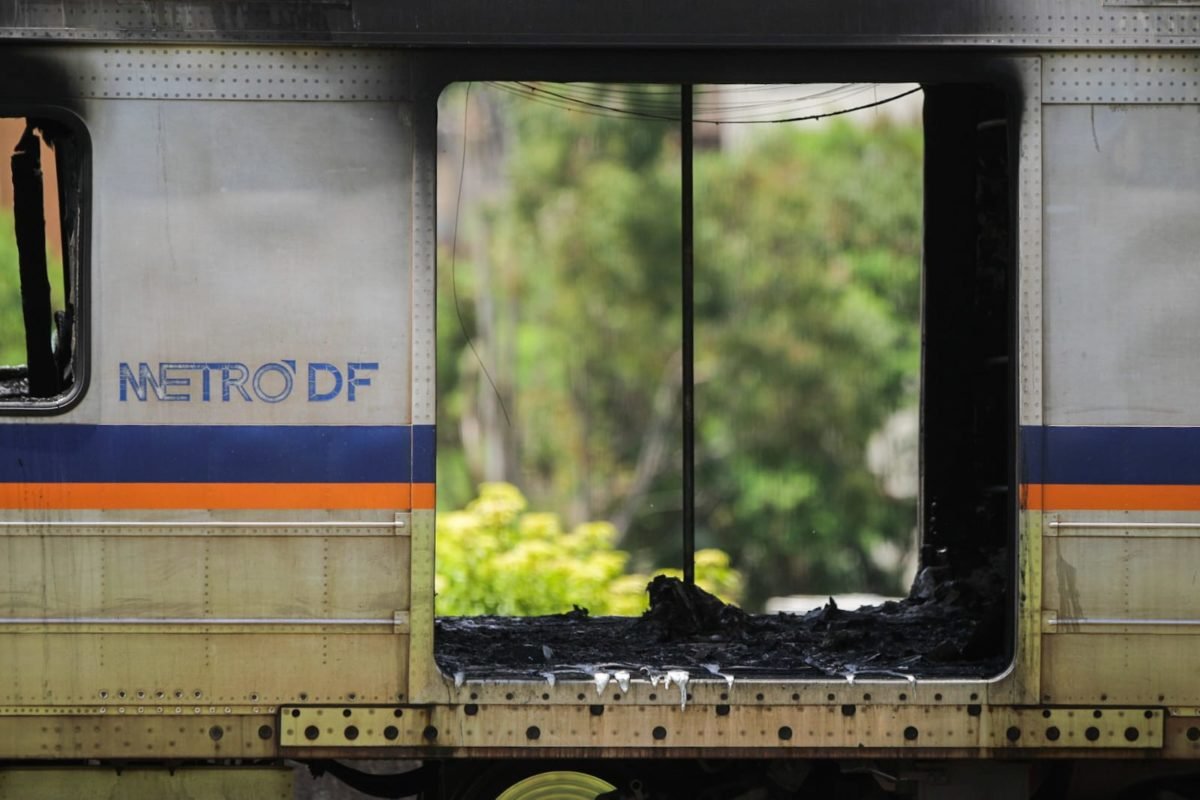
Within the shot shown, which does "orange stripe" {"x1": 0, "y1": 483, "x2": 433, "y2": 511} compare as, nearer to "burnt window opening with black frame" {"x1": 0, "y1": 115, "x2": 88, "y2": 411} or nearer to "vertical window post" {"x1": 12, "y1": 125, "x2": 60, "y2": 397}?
"burnt window opening with black frame" {"x1": 0, "y1": 115, "x2": 88, "y2": 411}

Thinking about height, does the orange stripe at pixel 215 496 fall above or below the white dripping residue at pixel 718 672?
above

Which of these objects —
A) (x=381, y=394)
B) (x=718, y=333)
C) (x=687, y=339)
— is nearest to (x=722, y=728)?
(x=381, y=394)

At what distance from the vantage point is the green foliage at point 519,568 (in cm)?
926

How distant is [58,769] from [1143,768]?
13.3ft

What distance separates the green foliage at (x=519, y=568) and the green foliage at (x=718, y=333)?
8.12 meters

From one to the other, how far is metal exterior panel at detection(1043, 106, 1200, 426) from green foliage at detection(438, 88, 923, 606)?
12.4m

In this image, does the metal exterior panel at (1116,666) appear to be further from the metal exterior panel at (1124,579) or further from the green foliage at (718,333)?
the green foliage at (718,333)

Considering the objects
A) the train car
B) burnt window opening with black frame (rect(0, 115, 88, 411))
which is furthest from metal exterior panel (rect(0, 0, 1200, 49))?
burnt window opening with black frame (rect(0, 115, 88, 411))

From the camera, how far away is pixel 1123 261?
17.6ft

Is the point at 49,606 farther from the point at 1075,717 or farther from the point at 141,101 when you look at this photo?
the point at 1075,717

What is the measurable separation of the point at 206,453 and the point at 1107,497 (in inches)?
126

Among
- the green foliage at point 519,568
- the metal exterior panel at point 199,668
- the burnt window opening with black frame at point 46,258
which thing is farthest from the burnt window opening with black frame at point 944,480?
the green foliage at point 519,568

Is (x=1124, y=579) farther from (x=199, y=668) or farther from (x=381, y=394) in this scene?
(x=199, y=668)

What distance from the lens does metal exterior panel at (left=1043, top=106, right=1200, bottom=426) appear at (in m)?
5.35
